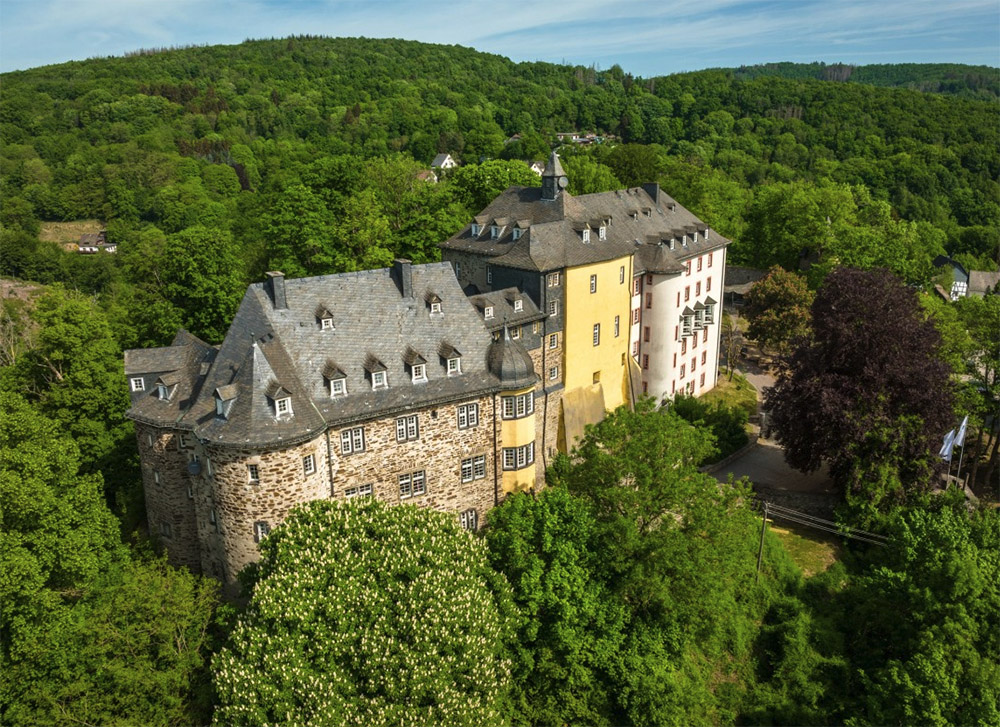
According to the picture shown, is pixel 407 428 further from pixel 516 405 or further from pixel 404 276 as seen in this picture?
pixel 404 276

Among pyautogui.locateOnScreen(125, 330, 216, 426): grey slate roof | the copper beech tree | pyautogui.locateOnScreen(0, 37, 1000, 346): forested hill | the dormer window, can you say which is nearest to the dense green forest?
the copper beech tree

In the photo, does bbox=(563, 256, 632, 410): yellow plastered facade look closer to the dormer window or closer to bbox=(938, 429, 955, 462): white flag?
the dormer window

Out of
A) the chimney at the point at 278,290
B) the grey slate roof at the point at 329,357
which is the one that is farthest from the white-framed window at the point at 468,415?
the chimney at the point at 278,290

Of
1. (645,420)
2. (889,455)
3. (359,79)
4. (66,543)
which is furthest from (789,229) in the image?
(359,79)

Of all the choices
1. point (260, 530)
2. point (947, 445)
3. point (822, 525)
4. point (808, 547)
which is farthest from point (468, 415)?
point (947, 445)

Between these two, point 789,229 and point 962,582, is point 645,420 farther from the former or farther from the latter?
point 789,229

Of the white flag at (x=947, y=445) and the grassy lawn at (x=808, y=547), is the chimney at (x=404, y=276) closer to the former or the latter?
the grassy lawn at (x=808, y=547)
